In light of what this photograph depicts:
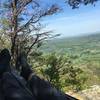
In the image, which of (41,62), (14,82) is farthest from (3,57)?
(41,62)

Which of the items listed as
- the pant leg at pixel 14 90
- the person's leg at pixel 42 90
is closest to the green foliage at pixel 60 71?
the person's leg at pixel 42 90

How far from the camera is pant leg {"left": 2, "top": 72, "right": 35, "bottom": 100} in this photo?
171 centimetres

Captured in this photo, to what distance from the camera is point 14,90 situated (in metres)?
1.77

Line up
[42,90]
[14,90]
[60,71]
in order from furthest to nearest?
1. [60,71]
2. [42,90]
3. [14,90]

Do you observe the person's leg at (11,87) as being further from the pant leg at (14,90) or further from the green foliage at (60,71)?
the green foliage at (60,71)

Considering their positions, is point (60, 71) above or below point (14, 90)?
below

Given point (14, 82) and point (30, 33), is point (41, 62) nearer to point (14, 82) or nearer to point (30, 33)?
point (30, 33)

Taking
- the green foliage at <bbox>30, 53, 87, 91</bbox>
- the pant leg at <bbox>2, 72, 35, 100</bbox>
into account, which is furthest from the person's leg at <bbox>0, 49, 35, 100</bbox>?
the green foliage at <bbox>30, 53, 87, 91</bbox>

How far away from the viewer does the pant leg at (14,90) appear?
5.62 feet

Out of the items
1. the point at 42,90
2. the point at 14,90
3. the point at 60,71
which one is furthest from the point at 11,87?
the point at 60,71

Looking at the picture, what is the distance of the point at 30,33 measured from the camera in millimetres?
25188

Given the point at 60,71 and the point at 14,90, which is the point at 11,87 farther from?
the point at 60,71

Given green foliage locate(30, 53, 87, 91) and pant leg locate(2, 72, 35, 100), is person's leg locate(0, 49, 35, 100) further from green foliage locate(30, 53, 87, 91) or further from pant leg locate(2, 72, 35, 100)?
green foliage locate(30, 53, 87, 91)

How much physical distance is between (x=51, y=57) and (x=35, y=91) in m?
32.9
